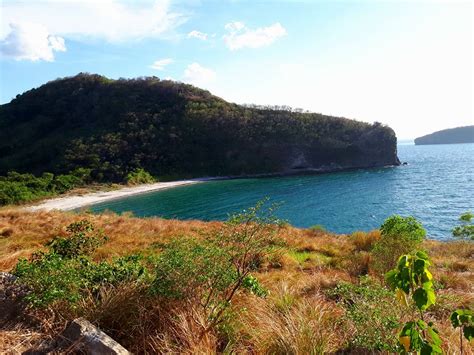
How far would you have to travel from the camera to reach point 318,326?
3.83m

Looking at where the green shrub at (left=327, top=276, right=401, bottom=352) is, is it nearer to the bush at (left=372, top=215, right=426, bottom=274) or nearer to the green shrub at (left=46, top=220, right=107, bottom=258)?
the bush at (left=372, top=215, right=426, bottom=274)

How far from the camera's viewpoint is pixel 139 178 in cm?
7156

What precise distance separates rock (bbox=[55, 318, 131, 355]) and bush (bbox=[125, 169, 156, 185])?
68.9 m

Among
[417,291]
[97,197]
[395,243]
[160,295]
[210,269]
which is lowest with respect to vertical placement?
[97,197]

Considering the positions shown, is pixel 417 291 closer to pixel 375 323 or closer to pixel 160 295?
pixel 375 323

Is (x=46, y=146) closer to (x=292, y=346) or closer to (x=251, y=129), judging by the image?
(x=251, y=129)

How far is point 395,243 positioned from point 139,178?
69.2m

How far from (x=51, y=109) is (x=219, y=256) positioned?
368 ft

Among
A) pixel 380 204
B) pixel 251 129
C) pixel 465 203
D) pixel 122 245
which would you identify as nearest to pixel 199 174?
pixel 251 129

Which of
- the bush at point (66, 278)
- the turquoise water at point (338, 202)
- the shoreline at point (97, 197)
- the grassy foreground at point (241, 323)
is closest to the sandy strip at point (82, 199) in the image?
the shoreline at point (97, 197)

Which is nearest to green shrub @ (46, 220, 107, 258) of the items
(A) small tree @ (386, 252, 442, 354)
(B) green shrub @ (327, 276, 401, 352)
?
(B) green shrub @ (327, 276, 401, 352)

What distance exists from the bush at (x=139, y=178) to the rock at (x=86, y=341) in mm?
68928

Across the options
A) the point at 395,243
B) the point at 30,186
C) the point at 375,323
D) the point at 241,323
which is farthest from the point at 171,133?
the point at 375,323

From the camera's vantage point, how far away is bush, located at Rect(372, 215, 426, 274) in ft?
24.2
